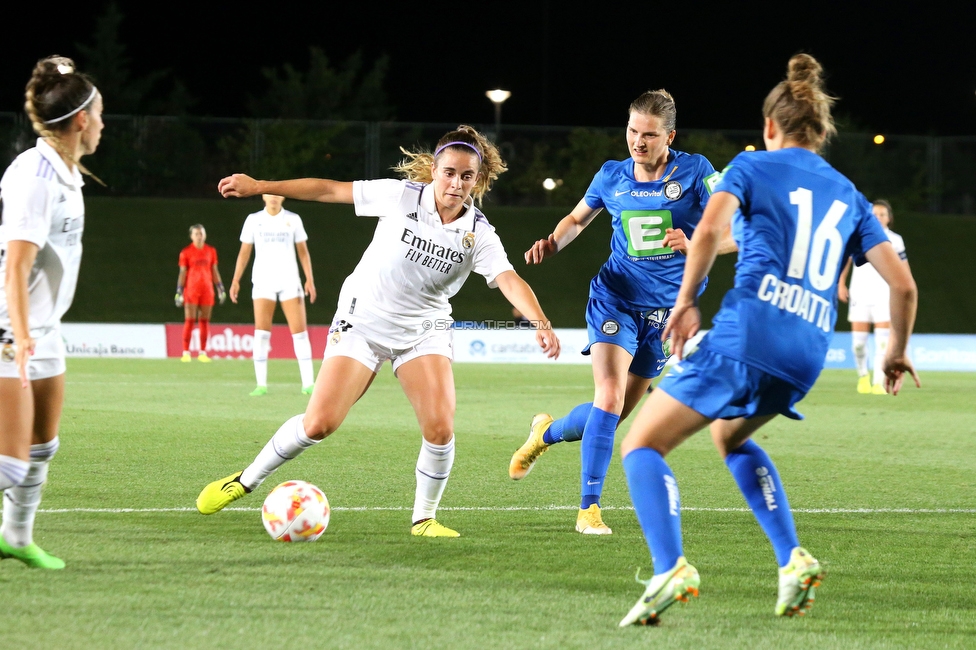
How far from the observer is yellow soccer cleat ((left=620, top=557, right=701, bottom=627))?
12.8ft

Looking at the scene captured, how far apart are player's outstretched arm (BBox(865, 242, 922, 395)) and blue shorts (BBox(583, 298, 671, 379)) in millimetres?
2221

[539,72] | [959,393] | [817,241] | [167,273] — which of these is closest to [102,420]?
[817,241]

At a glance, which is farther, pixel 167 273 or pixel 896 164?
pixel 896 164

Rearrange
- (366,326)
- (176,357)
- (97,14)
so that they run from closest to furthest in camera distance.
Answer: (366,326) → (176,357) → (97,14)

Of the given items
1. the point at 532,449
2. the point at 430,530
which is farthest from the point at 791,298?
the point at 532,449

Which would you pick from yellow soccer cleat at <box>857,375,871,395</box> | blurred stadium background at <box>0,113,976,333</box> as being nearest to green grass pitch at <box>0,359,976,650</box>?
yellow soccer cleat at <box>857,375,871,395</box>

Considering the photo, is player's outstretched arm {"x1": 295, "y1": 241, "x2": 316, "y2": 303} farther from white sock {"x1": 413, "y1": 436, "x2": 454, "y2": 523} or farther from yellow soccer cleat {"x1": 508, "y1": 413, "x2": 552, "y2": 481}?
white sock {"x1": 413, "y1": 436, "x2": 454, "y2": 523}

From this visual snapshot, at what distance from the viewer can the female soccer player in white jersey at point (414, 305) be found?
18.6 feet

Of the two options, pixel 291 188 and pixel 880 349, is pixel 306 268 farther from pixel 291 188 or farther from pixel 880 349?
pixel 291 188

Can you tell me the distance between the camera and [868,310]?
16.6m

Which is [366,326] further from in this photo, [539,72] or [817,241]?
[539,72]

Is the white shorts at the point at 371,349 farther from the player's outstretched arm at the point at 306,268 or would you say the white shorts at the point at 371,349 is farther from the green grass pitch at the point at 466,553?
the player's outstretched arm at the point at 306,268

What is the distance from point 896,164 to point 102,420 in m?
28.9

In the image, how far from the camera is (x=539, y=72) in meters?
54.9
